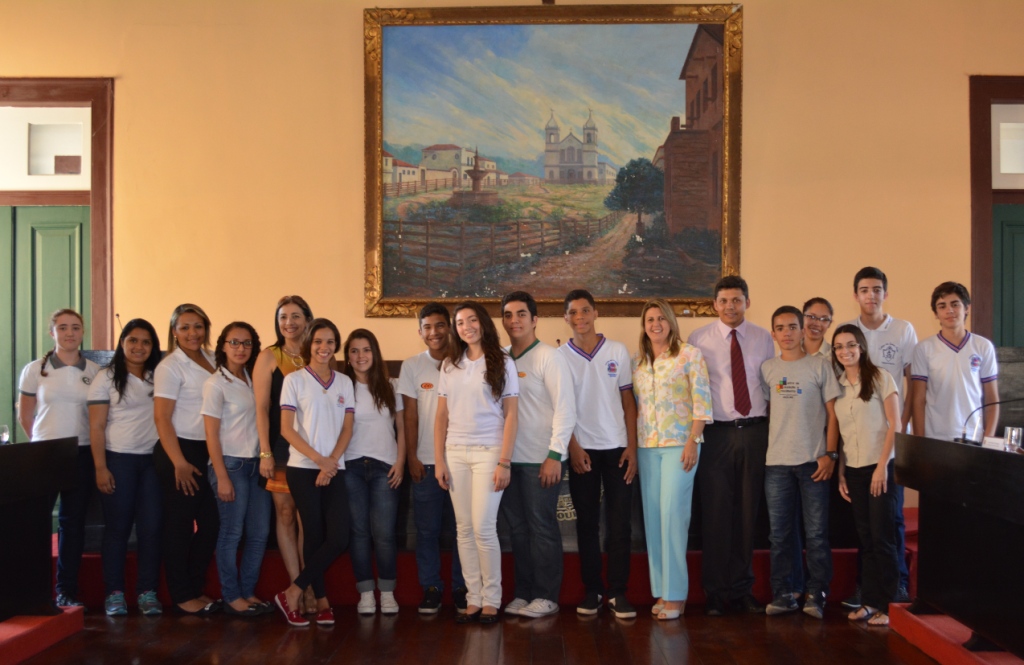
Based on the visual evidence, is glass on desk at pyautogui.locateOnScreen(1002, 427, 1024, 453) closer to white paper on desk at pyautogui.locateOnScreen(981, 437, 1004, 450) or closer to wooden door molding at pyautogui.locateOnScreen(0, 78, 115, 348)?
white paper on desk at pyautogui.locateOnScreen(981, 437, 1004, 450)

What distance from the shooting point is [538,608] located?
392 cm

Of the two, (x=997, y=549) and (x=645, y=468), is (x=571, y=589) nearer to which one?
(x=645, y=468)

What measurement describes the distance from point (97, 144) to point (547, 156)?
3120 millimetres

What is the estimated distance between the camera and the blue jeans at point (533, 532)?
12.8 ft

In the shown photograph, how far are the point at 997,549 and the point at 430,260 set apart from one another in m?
3.78

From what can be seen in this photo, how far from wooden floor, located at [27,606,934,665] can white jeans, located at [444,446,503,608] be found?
171mm

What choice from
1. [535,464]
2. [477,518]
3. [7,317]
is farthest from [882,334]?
[7,317]

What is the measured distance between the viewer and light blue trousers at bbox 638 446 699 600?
3.91 metres

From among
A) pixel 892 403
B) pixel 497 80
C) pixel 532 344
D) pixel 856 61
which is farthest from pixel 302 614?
pixel 856 61

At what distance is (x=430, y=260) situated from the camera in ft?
18.9

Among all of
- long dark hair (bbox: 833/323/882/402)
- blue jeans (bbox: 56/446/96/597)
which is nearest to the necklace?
blue jeans (bbox: 56/446/96/597)

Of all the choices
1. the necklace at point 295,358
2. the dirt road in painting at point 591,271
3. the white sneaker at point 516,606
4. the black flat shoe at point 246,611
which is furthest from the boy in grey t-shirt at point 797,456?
the black flat shoe at point 246,611

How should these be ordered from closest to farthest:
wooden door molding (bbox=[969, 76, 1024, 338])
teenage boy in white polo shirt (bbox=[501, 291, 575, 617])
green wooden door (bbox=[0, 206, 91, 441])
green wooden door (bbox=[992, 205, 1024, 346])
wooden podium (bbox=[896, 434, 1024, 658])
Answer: wooden podium (bbox=[896, 434, 1024, 658]), teenage boy in white polo shirt (bbox=[501, 291, 575, 617]), wooden door molding (bbox=[969, 76, 1024, 338]), green wooden door (bbox=[992, 205, 1024, 346]), green wooden door (bbox=[0, 206, 91, 441])

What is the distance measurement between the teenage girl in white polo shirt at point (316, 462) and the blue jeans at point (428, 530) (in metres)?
0.37
